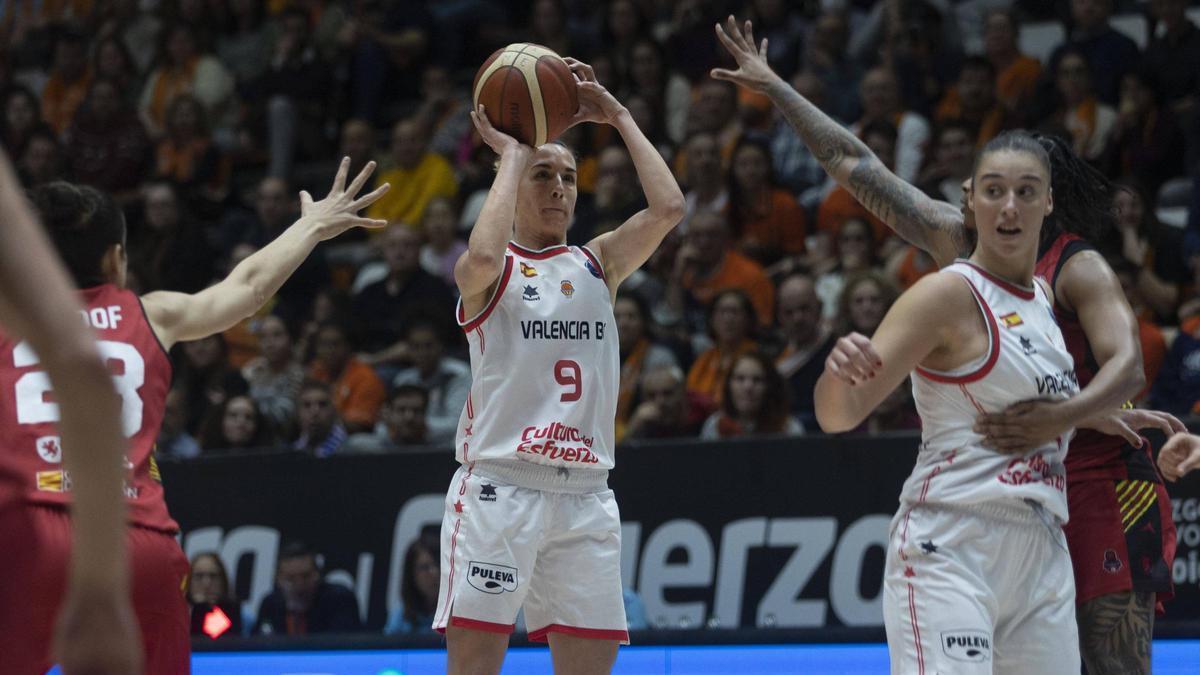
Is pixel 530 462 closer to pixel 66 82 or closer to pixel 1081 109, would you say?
pixel 1081 109

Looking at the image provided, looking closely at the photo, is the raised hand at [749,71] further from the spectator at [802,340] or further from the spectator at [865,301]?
the spectator at [802,340]

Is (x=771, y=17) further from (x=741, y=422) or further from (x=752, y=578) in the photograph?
(x=752, y=578)

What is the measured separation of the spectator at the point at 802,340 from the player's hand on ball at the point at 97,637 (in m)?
7.48

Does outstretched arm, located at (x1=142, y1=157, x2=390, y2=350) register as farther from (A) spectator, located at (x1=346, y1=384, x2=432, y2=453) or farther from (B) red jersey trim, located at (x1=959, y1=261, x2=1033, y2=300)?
(A) spectator, located at (x1=346, y1=384, x2=432, y2=453)

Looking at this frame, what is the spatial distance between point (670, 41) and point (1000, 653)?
923cm

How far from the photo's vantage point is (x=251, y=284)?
15.7 ft

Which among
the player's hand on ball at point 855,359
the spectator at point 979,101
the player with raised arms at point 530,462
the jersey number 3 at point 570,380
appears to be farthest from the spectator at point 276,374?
the player's hand on ball at point 855,359

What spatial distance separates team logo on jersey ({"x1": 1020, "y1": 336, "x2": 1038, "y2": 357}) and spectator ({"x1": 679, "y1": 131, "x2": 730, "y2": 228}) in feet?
22.4

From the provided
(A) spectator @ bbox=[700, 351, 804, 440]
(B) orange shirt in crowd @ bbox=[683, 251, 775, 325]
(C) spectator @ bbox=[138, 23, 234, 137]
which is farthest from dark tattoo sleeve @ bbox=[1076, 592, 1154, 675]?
(C) spectator @ bbox=[138, 23, 234, 137]

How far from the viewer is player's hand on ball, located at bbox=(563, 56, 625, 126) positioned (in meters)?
5.49

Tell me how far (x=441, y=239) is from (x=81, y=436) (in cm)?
1001

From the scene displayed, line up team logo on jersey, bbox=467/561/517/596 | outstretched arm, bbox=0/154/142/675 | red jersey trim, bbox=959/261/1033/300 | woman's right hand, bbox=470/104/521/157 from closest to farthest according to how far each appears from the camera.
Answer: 1. outstretched arm, bbox=0/154/142/675
2. red jersey trim, bbox=959/261/1033/300
3. team logo on jersey, bbox=467/561/517/596
4. woman's right hand, bbox=470/104/521/157

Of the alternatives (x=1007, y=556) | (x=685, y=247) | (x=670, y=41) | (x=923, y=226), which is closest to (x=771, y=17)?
(x=670, y=41)

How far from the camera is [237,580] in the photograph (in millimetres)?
9039
